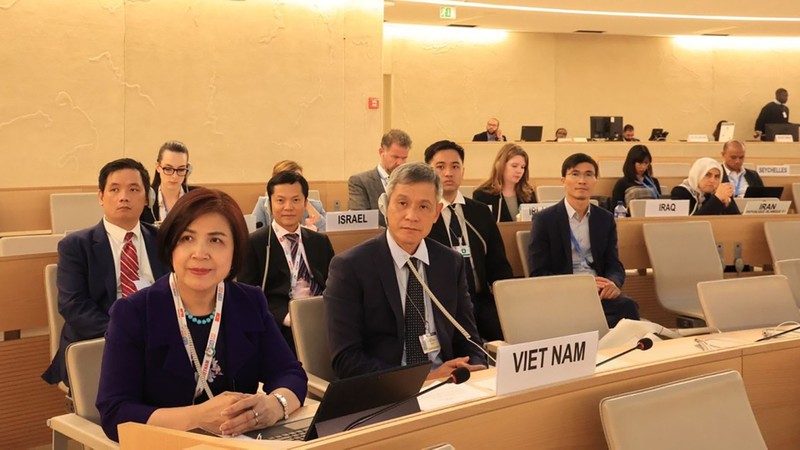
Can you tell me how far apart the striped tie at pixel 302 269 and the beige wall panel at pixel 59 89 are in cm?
552

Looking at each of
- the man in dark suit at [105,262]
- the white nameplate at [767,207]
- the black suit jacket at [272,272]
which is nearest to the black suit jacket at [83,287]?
the man in dark suit at [105,262]

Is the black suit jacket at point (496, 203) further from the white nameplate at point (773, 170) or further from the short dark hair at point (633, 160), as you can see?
the white nameplate at point (773, 170)

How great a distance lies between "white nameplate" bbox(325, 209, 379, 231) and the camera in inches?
203

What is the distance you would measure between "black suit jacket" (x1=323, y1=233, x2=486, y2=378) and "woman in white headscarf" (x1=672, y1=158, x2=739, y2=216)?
4177 mm

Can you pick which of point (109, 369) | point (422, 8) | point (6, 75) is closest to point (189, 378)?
point (109, 369)

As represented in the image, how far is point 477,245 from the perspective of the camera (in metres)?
4.79

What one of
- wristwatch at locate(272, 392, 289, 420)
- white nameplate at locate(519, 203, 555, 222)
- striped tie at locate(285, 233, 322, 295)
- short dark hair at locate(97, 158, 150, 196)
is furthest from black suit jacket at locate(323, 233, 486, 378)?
white nameplate at locate(519, 203, 555, 222)

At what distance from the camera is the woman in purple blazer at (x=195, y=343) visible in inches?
Result: 87.7

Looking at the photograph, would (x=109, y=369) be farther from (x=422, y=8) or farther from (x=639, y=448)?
(x=422, y=8)

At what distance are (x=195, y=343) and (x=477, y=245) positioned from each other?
103 inches

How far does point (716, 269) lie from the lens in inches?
219

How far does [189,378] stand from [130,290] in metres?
1.70

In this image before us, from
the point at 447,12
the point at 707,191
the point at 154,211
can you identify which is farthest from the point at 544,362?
the point at 447,12

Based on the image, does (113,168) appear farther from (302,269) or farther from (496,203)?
(496,203)
